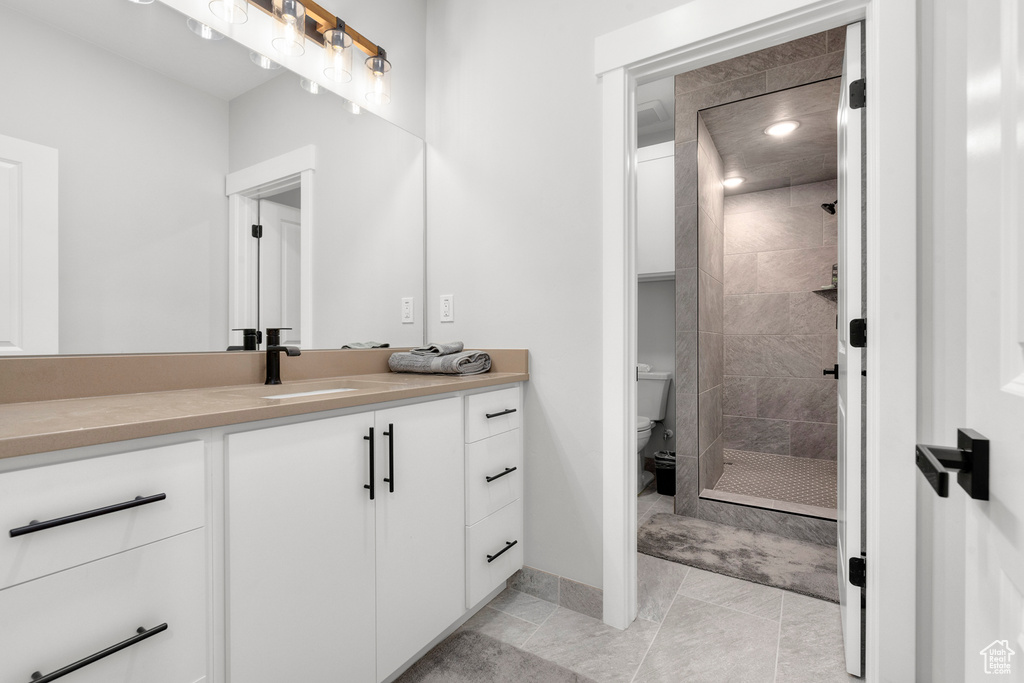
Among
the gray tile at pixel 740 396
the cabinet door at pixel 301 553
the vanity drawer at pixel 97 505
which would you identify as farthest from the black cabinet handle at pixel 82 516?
the gray tile at pixel 740 396

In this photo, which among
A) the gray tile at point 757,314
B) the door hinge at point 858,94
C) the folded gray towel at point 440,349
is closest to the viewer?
the door hinge at point 858,94

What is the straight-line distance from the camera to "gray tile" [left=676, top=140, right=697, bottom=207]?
2.49 metres

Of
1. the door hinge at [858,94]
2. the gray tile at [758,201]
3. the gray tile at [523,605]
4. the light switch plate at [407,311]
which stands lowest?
the gray tile at [523,605]

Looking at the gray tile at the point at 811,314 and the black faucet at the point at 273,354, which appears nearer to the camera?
the black faucet at the point at 273,354

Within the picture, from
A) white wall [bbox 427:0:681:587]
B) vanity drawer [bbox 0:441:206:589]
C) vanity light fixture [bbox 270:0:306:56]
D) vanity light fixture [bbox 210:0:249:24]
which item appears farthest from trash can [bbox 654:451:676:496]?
vanity light fixture [bbox 210:0:249:24]

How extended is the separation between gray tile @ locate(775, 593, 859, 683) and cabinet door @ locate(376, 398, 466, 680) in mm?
1001

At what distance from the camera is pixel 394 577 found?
1218 mm

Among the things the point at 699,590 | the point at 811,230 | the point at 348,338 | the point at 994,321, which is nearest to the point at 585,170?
the point at 348,338

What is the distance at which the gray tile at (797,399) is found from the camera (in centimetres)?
349

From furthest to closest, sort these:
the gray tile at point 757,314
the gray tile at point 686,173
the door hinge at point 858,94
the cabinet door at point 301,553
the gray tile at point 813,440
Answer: the gray tile at point 757,314 → the gray tile at point 813,440 → the gray tile at point 686,173 → the door hinge at point 858,94 → the cabinet door at point 301,553

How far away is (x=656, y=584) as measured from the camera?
1852 mm

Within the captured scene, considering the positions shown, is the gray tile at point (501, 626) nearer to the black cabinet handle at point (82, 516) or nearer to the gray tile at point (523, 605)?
the gray tile at point (523, 605)

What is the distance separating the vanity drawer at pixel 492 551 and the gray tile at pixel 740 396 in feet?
8.63

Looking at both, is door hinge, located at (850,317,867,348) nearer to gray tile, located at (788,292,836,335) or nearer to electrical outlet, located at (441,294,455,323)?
electrical outlet, located at (441,294,455,323)
